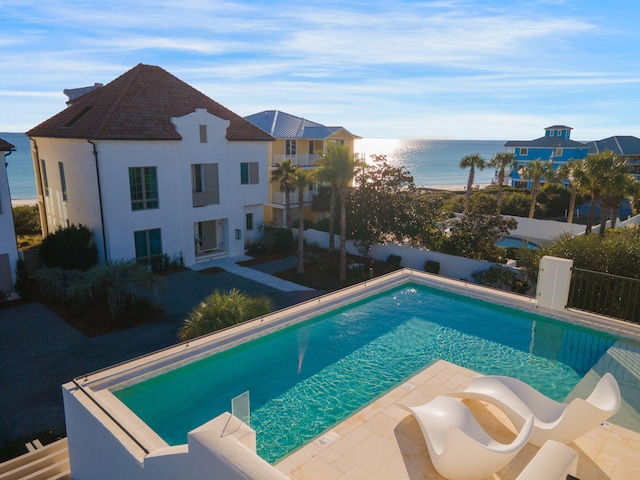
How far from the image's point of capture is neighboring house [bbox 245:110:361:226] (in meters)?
32.7

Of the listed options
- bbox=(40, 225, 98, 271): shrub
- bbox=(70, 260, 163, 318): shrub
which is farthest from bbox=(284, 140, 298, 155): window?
bbox=(70, 260, 163, 318): shrub

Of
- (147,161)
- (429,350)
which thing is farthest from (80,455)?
(147,161)

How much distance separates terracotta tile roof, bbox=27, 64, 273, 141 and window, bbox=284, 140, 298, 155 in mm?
6766

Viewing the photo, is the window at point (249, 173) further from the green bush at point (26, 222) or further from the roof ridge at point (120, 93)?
the green bush at point (26, 222)

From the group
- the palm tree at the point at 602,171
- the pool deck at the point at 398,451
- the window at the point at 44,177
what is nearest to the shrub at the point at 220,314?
the pool deck at the point at 398,451

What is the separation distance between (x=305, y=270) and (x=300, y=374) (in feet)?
42.2

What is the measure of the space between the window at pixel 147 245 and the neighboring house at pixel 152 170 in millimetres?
49

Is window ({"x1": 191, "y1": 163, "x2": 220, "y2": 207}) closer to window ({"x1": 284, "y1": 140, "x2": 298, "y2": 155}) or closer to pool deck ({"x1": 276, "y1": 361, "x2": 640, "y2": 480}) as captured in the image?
window ({"x1": 284, "y1": 140, "x2": 298, "y2": 155})

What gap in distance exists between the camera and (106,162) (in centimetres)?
2003

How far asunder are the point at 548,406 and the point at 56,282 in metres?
18.0

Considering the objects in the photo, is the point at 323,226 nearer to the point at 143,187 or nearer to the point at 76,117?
the point at 143,187

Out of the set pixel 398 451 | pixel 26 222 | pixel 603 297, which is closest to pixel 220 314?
pixel 398 451

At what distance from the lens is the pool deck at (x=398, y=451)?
679 cm

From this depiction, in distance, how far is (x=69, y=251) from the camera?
1984 centimetres
